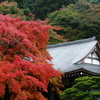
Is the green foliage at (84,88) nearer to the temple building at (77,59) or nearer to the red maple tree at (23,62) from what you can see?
the red maple tree at (23,62)

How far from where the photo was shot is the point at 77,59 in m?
12.5

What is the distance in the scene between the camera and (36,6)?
3262cm

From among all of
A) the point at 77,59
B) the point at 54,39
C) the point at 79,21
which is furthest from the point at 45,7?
the point at 77,59

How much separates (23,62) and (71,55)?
564 cm

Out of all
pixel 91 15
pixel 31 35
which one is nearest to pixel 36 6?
pixel 91 15

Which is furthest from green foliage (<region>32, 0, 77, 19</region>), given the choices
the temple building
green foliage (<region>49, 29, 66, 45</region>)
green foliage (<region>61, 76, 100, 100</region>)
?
green foliage (<region>61, 76, 100, 100</region>)

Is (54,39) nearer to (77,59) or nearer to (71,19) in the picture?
(71,19)

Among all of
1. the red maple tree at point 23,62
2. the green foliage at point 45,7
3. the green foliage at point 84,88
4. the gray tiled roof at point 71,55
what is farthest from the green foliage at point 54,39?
the green foliage at point 84,88

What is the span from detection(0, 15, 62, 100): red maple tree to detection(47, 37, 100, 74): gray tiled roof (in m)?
1.87

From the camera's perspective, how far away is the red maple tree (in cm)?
793

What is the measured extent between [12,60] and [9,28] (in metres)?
1.24

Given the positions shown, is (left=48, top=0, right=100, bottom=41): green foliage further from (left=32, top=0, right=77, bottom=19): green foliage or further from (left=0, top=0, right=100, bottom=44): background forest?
(left=32, top=0, right=77, bottom=19): green foliage

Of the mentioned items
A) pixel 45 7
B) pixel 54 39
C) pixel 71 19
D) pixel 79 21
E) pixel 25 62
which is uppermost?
pixel 45 7

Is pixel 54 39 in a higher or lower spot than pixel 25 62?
lower
